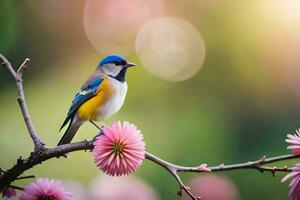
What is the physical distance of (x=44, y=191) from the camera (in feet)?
1.46

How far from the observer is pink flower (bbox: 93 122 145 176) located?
0.43 meters

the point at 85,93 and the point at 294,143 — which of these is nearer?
the point at 294,143

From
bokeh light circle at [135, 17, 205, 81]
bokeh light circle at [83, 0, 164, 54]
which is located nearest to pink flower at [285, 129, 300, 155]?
bokeh light circle at [83, 0, 164, 54]

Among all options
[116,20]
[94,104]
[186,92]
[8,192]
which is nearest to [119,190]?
[94,104]

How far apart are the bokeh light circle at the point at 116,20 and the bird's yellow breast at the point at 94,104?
0.83 meters

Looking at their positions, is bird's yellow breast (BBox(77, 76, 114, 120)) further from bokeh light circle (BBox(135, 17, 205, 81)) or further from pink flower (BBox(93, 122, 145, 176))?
bokeh light circle (BBox(135, 17, 205, 81))

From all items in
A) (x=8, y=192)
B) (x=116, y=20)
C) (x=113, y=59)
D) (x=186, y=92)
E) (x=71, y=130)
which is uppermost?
(x=116, y=20)

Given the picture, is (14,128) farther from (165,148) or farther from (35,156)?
(35,156)

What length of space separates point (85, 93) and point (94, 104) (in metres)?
0.02

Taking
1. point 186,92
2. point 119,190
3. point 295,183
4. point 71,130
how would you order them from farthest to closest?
point 186,92 → point 119,190 → point 71,130 → point 295,183

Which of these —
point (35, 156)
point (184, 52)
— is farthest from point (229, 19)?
point (35, 156)

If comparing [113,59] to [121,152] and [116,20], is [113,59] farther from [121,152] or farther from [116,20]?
[116,20]

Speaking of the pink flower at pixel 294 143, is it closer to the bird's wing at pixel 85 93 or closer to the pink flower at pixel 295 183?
the pink flower at pixel 295 183

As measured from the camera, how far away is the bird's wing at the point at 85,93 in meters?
0.68
